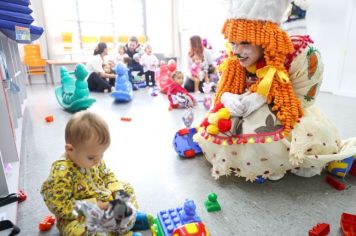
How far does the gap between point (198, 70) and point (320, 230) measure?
264cm

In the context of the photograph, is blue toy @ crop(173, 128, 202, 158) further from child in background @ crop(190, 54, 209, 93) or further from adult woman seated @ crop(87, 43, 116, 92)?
adult woman seated @ crop(87, 43, 116, 92)

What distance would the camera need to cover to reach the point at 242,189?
1.10 m

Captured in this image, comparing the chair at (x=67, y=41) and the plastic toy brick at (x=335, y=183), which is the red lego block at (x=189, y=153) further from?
the chair at (x=67, y=41)

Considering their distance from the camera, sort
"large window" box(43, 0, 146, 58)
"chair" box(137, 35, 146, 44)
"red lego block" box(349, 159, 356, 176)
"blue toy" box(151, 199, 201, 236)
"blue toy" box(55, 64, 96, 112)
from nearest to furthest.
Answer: "blue toy" box(151, 199, 201, 236) < "red lego block" box(349, 159, 356, 176) < "blue toy" box(55, 64, 96, 112) < "large window" box(43, 0, 146, 58) < "chair" box(137, 35, 146, 44)

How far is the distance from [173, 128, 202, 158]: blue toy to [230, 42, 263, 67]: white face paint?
0.46m

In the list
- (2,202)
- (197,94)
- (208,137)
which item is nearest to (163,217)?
(208,137)

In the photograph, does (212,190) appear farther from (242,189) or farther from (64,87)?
(64,87)

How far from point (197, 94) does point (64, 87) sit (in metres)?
1.49

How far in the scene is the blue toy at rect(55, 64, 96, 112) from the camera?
2268mm

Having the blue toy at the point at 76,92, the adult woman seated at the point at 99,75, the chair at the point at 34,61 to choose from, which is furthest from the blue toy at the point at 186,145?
the chair at the point at 34,61

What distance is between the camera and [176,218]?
81 cm

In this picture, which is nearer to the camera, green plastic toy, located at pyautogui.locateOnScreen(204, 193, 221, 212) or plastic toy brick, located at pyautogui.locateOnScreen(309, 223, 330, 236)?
plastic toy brick, located at pyautogui.locateOnScreen(309, 223, 330, 236)

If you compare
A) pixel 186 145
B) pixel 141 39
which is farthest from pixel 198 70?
pixel 141 39

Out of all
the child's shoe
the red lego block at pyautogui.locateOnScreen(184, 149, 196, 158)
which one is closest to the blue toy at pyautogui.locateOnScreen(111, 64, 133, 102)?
the red lego block at pyautogui.locateOnScreen(184, 149, 196, 158)
